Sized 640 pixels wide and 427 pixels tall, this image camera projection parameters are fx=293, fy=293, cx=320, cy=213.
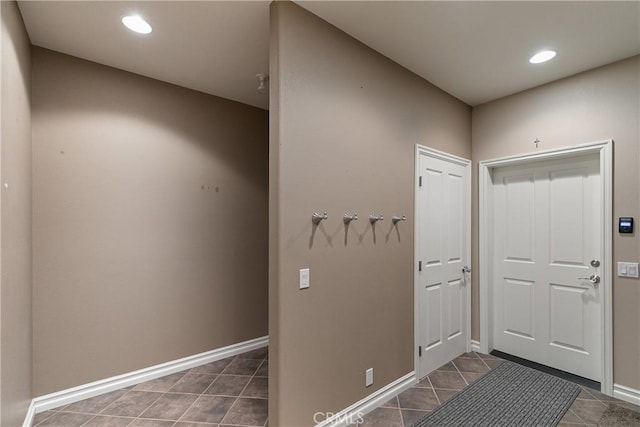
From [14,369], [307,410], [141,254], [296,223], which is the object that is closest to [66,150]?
[141,254]

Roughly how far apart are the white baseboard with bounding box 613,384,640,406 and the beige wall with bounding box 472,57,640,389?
0.03 meters

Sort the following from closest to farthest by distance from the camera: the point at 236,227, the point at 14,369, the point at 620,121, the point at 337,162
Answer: the point at 14,369 → the point at 337,162 → the point at 620,121 → the point at 236,227

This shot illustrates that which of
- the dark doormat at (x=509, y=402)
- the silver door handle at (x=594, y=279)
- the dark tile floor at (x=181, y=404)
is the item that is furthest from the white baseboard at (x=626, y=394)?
the dark tile floor at (x=181, y=404)

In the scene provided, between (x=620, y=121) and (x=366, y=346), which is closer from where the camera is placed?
(x=366, y=346)

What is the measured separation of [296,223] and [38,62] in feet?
7.63

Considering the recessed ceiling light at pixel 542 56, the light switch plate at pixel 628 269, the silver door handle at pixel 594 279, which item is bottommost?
the silver door handle at pixel 594 279

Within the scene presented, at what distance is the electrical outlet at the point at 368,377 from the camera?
220 centimetres

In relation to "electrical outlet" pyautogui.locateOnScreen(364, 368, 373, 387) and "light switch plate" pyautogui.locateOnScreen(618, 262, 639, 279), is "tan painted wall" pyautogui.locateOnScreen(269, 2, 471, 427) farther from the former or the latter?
"light switch plate" pyautogui.locateOnScreen(618, 262, 639, 279)

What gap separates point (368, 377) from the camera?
2221 millimetres

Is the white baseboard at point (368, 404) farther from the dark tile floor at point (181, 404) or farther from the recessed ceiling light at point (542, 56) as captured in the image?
the recessed ceiling light at point (542, 56)

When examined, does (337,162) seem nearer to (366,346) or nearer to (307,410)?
(366,346)

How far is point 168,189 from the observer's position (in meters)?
2.78

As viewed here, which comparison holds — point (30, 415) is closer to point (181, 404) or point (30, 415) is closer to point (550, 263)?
point (181, 404)

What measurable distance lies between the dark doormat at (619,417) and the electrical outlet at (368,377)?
1.60 metres
